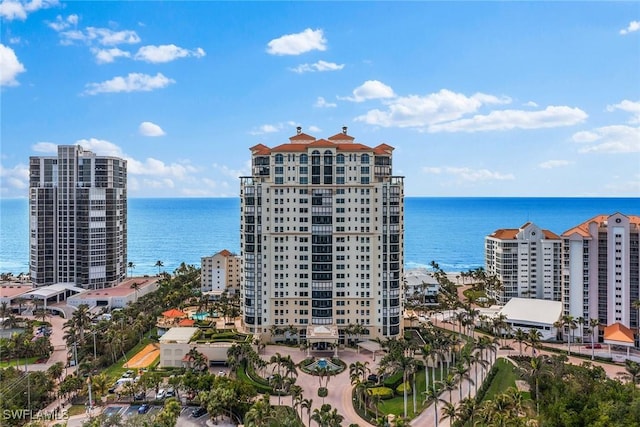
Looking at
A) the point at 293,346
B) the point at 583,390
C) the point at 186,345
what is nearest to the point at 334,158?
the point at 293,346

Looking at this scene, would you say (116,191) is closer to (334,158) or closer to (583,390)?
(334,158)

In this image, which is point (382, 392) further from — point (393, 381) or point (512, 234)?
point (512, 234)

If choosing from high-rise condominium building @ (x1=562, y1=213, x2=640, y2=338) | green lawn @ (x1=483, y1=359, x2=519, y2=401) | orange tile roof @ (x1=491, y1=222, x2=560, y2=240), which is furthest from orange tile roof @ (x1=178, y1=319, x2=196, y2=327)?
orange tile roof @ (x1=491, y1=222, x2=560, y2=240)


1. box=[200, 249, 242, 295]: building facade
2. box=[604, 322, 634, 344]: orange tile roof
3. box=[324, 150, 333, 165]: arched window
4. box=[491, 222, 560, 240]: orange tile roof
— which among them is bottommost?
box=[604, 322, 634, 344]: orange tile roof

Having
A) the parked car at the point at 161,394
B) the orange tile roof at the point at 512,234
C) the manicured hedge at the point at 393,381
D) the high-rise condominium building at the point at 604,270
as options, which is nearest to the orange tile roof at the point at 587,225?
the high-rise condominium building at the point at 604,270

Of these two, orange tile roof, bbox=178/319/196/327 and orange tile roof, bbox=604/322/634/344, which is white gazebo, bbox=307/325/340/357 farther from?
orange tile roof, bbox=604/322/634/344

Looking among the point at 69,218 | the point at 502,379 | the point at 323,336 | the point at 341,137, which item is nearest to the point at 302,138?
the point at 341,137
